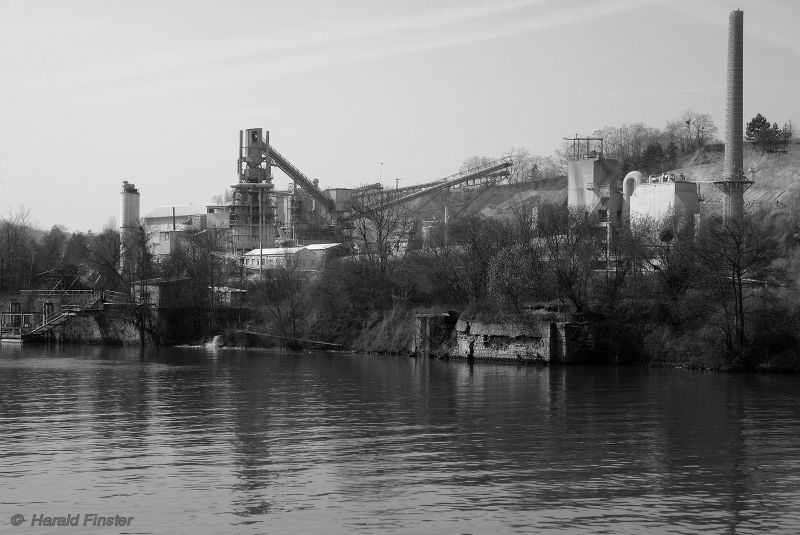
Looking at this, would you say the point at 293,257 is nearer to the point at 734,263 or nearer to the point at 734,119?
the point at 734,119

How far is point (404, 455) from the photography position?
20.5 m

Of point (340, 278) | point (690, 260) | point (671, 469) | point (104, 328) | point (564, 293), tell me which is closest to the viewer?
Answer: point (671, 469)

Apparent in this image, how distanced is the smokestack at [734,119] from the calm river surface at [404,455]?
95.0 feet

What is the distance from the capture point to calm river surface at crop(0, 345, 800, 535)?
15.4 metres

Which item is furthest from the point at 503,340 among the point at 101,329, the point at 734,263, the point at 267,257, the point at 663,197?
the point at 267,257

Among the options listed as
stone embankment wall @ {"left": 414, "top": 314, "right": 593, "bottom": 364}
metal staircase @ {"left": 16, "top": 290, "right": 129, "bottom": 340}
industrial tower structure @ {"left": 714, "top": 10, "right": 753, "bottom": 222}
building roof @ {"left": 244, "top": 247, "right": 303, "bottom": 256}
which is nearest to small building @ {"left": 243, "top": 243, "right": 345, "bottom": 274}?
building roof @ {"left": 244, "top": 247, "right": 303, "bottom": 256}

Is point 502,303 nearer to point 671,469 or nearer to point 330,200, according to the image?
point 671,469

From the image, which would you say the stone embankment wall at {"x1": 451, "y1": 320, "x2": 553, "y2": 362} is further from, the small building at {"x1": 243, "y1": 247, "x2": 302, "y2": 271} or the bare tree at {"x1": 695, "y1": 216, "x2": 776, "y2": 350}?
the small building at {"x1": 243, "y1": 247, "x2": 302, "y2": 271}

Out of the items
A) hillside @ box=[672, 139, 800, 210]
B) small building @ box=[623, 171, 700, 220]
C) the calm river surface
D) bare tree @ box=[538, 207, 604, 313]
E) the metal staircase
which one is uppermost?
hillside @ box=[672, 139, 800, 210]

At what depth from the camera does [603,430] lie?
24250 millimetres

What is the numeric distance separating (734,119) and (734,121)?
0.13m

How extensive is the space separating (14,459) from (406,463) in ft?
25.8

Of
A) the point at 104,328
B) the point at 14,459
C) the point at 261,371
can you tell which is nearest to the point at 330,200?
the point at 104,328

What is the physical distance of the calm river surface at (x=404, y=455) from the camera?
1538 cm
